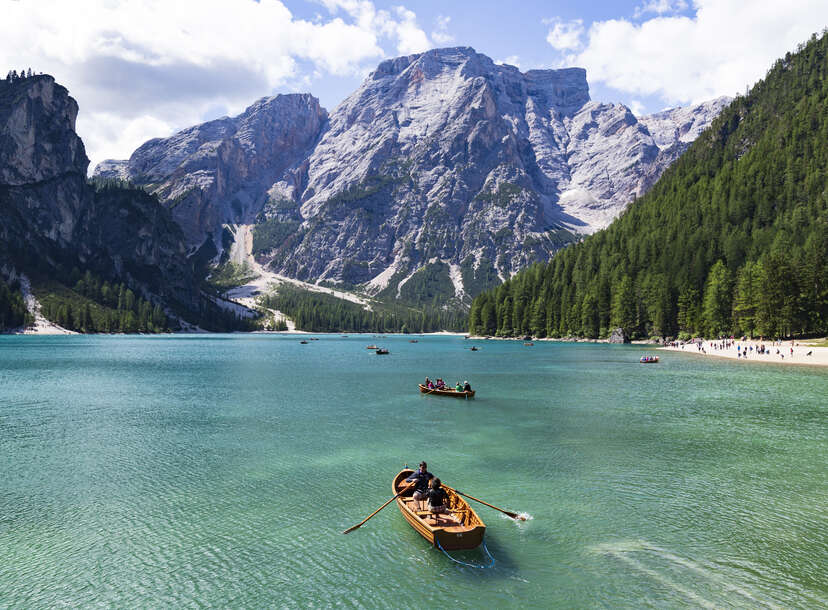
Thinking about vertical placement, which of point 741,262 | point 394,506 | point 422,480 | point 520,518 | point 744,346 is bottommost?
point 394,506

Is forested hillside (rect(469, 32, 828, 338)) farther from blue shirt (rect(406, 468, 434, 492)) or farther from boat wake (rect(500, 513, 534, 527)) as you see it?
blue shirt (rect(406, 468, 434, 492))

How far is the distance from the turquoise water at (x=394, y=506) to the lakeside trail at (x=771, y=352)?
47.6 m

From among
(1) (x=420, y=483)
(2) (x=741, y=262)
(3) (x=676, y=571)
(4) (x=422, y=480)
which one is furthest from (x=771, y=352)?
(1) (x=420, y=483)

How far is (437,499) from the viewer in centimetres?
2461

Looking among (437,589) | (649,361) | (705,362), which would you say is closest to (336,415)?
(437,589)

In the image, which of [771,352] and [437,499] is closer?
[437,499]

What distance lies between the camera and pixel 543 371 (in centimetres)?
9838

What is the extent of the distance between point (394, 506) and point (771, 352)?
126m

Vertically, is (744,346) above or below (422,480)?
above

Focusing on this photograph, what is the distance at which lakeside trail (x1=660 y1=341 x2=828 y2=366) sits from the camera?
102438 mm

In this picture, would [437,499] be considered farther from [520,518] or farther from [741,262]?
[741,262]

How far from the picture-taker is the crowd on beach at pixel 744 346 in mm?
116075

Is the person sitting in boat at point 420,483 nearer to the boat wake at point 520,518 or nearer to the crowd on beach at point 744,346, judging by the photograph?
the boat wake at point 520,518

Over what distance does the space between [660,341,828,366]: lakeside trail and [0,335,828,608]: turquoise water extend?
156ft
